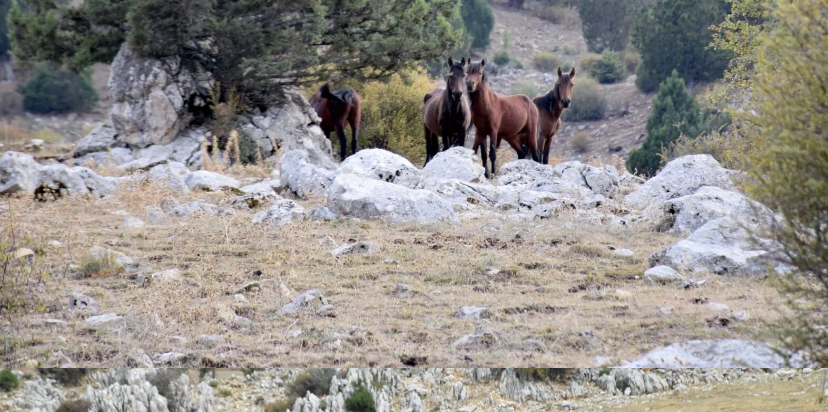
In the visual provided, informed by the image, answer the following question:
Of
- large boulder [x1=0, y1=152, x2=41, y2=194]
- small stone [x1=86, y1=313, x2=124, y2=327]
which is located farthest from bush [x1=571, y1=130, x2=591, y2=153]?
small stone [x1=86, y1=313, x2=124, y2=327]

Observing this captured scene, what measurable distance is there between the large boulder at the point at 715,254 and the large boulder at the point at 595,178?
205 inches

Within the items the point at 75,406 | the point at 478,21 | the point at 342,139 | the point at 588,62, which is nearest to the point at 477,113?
the point at 342,139

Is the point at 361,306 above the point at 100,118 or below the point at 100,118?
above

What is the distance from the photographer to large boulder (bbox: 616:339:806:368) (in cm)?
493

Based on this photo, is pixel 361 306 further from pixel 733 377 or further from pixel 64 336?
pixel 733 377

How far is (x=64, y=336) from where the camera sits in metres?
6.31

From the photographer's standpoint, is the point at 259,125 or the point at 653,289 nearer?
the point at 653,289

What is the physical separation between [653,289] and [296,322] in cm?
295

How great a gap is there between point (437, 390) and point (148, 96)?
1499 centimetres

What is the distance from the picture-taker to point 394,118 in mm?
23641

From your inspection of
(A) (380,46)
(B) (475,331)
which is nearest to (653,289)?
(B) (475,331)

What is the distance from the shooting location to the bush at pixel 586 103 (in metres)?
48.8

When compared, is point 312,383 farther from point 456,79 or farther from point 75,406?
point 456,79

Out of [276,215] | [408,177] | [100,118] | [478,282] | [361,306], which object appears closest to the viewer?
[361,306]
